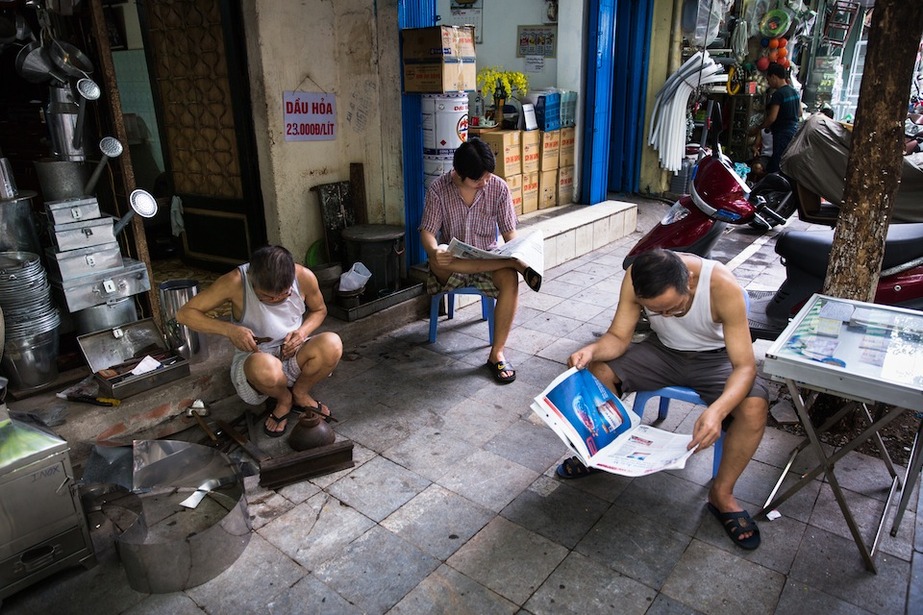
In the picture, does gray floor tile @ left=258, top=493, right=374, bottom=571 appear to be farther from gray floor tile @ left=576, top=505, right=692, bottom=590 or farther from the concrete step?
the concrete step

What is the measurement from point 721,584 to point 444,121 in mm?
3569

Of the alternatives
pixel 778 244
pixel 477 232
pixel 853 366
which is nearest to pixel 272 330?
pixel 477 232

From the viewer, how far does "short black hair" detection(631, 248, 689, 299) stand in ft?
8.20

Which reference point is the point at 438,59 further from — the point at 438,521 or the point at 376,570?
the point at 376,570

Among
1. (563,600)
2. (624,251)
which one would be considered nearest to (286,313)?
(563,600)

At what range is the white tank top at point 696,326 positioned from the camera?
2.72m

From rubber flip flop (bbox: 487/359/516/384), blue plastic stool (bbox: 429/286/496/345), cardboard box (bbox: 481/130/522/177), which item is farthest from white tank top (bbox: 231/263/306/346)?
cardboard box (bbox: 481/130/522/177)

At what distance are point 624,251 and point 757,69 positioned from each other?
5.28 meters

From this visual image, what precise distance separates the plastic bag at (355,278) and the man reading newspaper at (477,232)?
524mm

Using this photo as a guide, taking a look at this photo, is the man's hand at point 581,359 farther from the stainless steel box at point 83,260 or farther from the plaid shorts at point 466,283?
the stainless steel box at point 83,260

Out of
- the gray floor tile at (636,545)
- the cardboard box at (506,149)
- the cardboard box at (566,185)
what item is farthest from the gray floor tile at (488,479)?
the cardboard box at (566,185)

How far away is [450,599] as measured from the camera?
237 centimetres

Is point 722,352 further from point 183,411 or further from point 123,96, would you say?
point 123,96

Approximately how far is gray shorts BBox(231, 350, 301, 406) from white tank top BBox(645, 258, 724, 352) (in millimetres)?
1874
